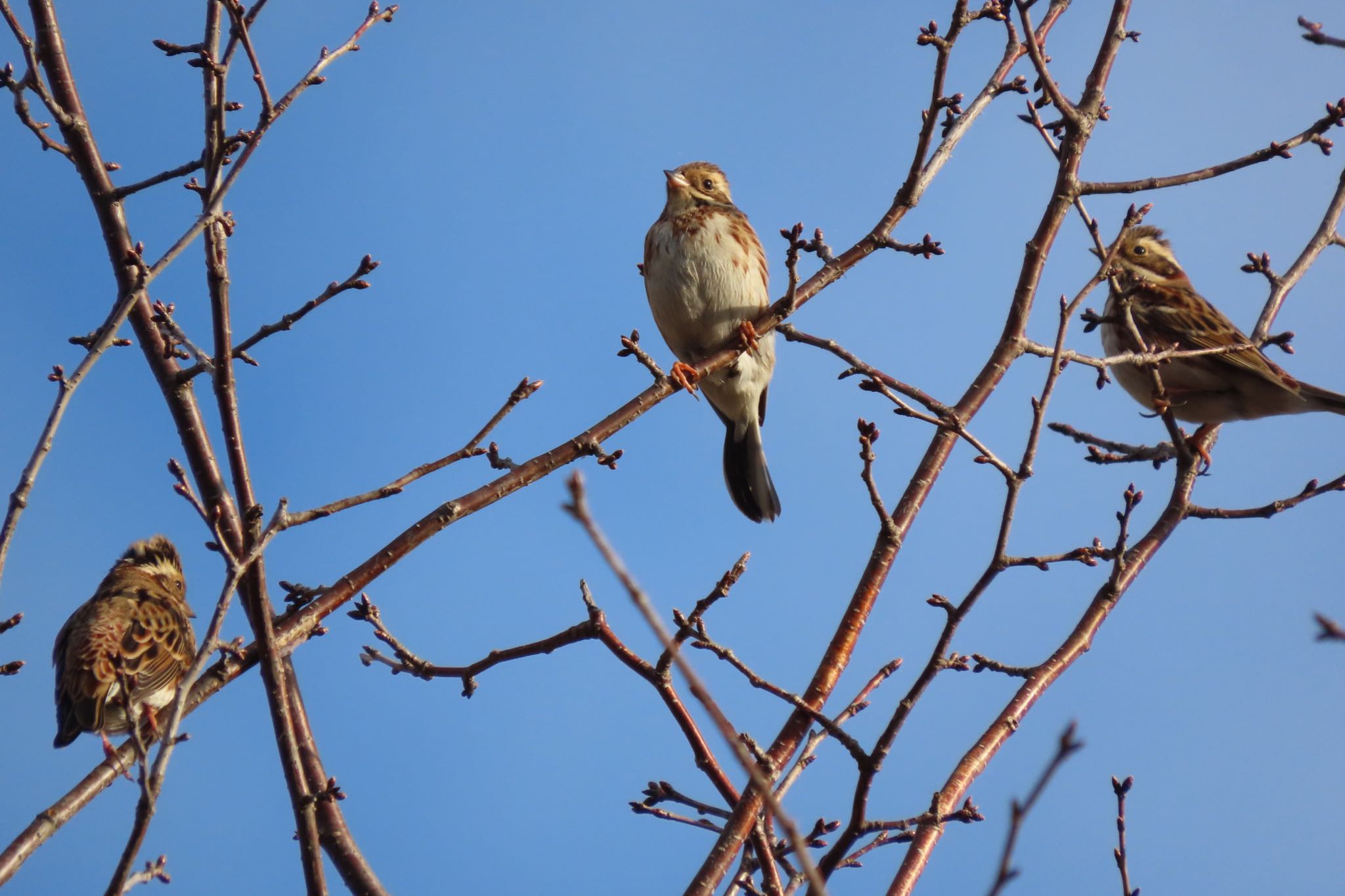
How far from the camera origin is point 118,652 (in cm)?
600

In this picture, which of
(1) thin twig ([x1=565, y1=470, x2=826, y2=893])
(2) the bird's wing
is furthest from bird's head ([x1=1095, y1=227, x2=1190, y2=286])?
(1) thin twig ([x1=565, y1=470, x2=826, y2=893])

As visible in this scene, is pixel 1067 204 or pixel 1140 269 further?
pixel 1140 269

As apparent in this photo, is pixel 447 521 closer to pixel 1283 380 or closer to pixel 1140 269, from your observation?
pixel 1283 380

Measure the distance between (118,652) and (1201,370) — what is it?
6210 millimetres

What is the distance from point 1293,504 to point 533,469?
335 centimetres

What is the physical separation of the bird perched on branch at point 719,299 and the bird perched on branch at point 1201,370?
6.94ft

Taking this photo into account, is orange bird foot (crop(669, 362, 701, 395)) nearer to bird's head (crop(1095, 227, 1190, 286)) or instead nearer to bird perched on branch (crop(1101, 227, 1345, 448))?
bird perched on branch (crop(1101, 227, 1345, 448))

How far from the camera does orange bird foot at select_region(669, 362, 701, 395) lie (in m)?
5.70

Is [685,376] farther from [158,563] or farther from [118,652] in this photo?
[158,563]

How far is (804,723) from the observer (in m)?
4.22

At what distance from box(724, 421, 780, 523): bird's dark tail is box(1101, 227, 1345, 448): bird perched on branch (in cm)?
234

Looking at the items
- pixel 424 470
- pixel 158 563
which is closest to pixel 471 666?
pixel 424 470

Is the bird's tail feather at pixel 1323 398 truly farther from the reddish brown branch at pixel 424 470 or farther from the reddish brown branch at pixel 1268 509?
the reddish brown branch at pixel 424 470

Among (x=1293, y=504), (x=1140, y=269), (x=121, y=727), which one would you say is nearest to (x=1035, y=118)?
(x=1293, y=504)
